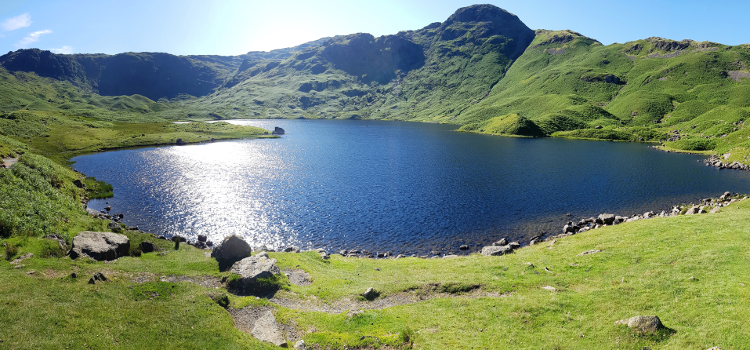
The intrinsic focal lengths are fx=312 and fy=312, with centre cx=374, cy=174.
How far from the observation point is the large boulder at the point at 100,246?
33.0 m

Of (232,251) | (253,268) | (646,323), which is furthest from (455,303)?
(232,251)

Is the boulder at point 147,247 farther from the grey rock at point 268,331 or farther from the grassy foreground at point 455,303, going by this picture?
the grey rock at point 268,331

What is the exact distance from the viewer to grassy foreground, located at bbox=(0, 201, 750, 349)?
61.2 ft

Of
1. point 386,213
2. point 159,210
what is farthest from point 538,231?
point 159,210

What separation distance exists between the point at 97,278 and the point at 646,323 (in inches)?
1559

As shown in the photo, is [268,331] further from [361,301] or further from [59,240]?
[59,240]

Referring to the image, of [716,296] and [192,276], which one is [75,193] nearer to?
[192,276]

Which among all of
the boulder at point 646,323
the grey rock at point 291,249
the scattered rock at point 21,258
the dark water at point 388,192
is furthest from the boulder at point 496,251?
the scattered rock at point 21,258

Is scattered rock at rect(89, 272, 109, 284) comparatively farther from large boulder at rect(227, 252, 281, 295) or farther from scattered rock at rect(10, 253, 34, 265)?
large boulder at rect(227, 252, 281, 295)

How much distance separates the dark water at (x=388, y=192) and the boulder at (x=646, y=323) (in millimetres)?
33301

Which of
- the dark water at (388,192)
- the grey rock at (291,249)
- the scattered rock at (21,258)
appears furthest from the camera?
the dark water at (388,192)

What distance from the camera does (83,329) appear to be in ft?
61.1

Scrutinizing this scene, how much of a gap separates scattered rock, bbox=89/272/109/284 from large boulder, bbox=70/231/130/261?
9.67m

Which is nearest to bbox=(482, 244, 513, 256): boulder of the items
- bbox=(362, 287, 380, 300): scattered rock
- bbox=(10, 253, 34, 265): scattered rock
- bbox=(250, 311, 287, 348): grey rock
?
bbox=(362, 287, 380, 300): scattered rock
